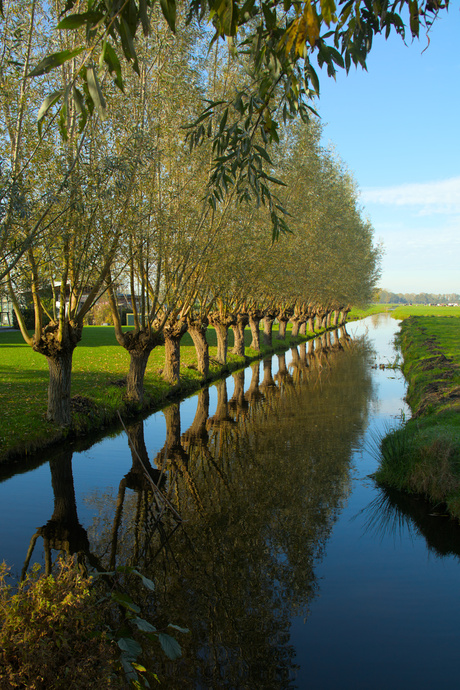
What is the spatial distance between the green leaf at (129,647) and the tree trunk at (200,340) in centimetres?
2314

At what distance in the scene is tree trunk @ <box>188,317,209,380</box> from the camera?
2789 centimetres

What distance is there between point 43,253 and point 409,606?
453 inches

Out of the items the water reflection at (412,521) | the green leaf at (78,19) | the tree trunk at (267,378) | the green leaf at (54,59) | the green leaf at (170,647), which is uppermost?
the green leaf at (78,19)

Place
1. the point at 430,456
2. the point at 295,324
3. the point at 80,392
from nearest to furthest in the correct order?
the point at 430,456, the point at 80,392, the point at 295,324

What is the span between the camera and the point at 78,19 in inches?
134

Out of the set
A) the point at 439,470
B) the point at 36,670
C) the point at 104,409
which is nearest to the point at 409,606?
the point at 439,470

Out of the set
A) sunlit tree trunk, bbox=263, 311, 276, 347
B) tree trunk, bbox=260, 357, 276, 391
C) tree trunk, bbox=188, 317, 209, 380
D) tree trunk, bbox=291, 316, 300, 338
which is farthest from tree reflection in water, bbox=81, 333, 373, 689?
tree trunk, bbox=291, 316, 300, 338

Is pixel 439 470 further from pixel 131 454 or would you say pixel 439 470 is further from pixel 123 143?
pixel 123 143

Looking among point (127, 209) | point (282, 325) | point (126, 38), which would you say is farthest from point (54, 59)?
point (282, 325)

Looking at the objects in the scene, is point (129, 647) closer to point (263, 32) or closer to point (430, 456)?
point (263, 32)

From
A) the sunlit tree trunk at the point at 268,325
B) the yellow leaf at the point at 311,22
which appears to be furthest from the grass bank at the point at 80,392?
the yellow leaf at the point at 311,22

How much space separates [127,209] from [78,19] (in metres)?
12.4

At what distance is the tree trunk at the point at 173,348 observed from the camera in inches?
949

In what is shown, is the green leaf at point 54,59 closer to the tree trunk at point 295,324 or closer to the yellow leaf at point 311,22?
the yellow leaf at point 311,22
